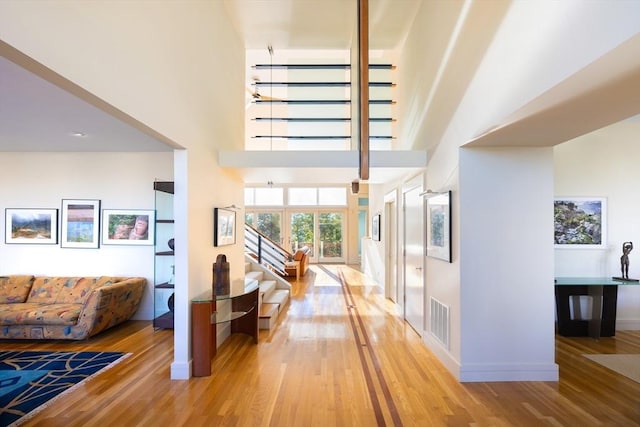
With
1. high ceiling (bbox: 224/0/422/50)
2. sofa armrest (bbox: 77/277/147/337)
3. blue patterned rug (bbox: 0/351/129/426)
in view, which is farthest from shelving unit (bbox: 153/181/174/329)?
high ceiling (bbox: 224/0/422/50)

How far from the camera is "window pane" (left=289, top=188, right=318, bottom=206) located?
12.1 meters

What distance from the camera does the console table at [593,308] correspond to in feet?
13.7

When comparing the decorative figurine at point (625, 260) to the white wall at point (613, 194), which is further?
the white wall at point (613, 194)

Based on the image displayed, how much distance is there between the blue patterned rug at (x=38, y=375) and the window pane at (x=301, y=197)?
29.1ft

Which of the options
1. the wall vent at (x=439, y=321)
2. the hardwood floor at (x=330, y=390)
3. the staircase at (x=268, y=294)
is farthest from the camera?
the staircase at (x=268, y=294)

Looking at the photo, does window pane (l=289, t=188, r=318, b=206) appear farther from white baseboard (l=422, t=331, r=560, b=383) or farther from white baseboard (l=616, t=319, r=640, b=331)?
white baseboard (l=422, t=331, r=560, b=383)

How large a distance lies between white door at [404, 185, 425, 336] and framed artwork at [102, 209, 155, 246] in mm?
4074

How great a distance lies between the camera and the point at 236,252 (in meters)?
4.75

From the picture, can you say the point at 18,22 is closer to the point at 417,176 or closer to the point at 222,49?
the point at 222,49

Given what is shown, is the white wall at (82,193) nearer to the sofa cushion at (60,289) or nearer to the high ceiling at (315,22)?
the sofa cushion at (60,289)

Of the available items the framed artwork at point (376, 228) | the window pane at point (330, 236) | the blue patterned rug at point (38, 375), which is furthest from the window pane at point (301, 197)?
the blue patterned rug at point (38, 375)

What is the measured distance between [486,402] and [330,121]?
4.32 m

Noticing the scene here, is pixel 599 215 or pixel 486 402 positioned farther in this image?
pixel 599 215

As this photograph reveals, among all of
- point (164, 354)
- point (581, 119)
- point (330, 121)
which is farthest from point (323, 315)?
point (581, 119)
